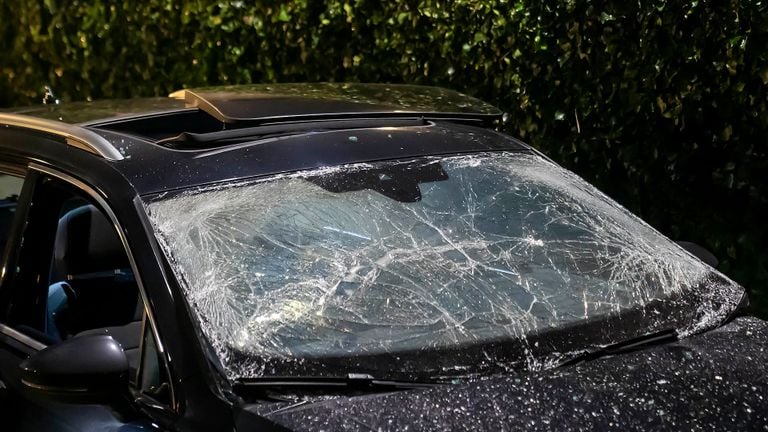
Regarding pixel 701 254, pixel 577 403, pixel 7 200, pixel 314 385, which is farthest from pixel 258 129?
pixel 701 254

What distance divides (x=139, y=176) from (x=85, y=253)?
0.86m

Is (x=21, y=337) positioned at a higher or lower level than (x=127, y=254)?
lower

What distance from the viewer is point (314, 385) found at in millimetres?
2312

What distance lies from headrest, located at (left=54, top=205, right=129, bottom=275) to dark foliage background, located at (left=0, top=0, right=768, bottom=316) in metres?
2.58

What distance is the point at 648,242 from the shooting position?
320 centimetres

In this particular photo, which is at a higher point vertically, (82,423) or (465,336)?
(465,336)

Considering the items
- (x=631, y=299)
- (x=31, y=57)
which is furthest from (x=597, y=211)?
(x=31, y=57)

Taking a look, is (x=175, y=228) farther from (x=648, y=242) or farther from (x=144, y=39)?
(x=144, y=39)

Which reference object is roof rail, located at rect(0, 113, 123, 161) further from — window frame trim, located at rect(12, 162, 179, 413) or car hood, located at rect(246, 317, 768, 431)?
car hood, located at rect(246, 317, 768, 431)

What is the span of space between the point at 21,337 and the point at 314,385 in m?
1.14

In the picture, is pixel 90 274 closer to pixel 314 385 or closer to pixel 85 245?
pixel 85 245

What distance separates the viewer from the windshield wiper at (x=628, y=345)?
2531 mm

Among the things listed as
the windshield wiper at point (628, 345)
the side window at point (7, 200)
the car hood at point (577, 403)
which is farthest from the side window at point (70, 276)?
the windshield wiper at point (628, 345)

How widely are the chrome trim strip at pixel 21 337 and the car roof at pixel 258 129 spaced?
57cm
